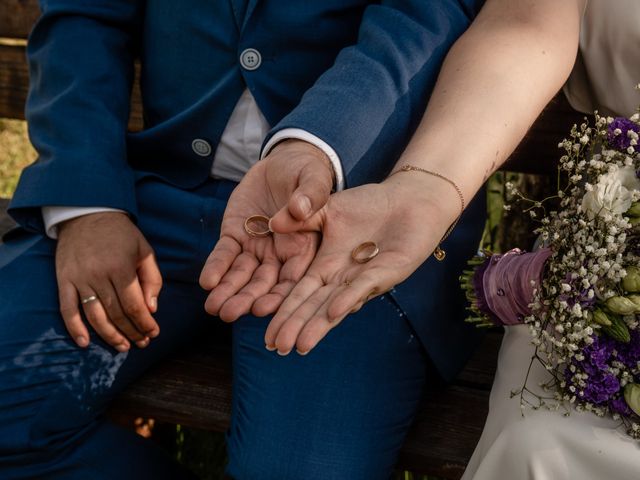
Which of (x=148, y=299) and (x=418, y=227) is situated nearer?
(x=418, y=227)

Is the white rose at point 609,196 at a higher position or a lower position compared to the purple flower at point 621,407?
higher

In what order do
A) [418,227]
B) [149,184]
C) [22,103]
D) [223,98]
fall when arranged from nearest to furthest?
[418,227], [223,98], [149,184], [22,103]

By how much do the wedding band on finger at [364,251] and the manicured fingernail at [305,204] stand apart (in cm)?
11

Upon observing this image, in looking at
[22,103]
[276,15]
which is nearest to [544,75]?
Result: [276,15]

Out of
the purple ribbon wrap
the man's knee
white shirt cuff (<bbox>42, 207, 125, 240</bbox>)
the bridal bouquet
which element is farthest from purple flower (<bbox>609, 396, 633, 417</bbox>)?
white shirt cuff (<bbox>42, 207, 125, 240</bbox>)

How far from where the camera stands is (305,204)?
1.33 m

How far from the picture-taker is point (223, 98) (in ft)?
6.05

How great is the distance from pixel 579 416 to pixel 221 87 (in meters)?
0.98

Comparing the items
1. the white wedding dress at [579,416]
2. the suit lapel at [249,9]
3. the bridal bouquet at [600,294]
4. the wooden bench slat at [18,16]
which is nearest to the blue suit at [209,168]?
the suit lapel at [249,9]

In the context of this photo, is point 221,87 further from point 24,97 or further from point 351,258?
point 24,97

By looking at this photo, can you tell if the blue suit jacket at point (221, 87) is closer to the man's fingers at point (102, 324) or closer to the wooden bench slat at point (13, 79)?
the man's fingers at point (102, 324)

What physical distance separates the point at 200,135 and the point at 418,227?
2.25 feet

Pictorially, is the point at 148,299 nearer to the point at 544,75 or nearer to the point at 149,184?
the point at 149,184

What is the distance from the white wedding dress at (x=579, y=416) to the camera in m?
1.27
